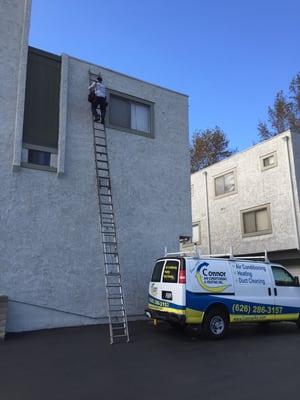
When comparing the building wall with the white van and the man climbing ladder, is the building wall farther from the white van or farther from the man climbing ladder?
the man climbing ladder

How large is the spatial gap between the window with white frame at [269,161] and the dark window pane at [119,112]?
8568mm

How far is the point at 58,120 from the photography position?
12.9 m

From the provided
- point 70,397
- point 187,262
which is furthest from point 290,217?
point 70,397

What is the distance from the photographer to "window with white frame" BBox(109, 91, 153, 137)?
47.1 ft

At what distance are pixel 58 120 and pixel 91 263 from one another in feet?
15.4

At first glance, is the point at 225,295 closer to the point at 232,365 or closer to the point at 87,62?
the point at 232,365

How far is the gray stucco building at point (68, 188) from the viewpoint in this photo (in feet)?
37.5

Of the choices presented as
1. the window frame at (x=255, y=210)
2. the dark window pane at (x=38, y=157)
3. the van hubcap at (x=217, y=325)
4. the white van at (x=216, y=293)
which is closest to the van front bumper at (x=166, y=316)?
the white van at (x=216, y=293)

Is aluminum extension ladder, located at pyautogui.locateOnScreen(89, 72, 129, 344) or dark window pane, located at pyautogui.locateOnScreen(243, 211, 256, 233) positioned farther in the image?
dark window pane, located at pyautogui.locateOnScreen(243, 211, 256, 233)

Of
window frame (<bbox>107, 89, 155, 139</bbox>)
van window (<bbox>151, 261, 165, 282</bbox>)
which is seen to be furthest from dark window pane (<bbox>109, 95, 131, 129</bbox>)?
van window (<bbox>151, 261, 165, 282</bbox>)

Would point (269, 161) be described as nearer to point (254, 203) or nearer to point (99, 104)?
point (254, 203)

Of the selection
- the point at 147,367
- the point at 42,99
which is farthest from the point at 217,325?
the point at 42,99

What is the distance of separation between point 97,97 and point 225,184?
11.7m

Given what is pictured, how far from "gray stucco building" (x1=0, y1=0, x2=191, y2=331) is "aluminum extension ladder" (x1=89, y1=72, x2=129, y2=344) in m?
0.23
